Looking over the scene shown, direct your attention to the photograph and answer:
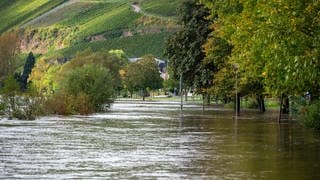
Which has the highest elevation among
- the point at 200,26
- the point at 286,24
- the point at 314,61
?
the point at 200,26

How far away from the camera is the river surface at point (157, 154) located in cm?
1823

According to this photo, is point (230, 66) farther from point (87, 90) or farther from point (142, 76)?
point (142, 76)

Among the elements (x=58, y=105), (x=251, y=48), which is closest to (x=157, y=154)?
(x=251, y=48)

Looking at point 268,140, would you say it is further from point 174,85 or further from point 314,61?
point 174,85

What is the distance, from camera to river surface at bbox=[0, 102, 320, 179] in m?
18.2

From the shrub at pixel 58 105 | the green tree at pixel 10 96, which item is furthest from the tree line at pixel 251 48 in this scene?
the green tree at pixel 10 96

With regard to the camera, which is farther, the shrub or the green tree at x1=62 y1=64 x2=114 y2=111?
Result: the green tree at x1=62 y1=64 x2=114 y2=111

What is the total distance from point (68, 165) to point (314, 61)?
745cm

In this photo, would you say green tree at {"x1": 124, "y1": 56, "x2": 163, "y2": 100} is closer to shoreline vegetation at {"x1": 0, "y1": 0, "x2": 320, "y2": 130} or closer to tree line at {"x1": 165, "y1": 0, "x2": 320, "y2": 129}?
shoreline vegetation at {"x1": 0, "y1": 0, "x2": 320, "y2": 130}

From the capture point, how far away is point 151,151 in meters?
24.2

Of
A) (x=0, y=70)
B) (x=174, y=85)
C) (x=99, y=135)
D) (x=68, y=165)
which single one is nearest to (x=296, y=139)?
(x=99, y=135)

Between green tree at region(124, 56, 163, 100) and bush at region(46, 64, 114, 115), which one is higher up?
green tree at region(124, 56, 163, 100)

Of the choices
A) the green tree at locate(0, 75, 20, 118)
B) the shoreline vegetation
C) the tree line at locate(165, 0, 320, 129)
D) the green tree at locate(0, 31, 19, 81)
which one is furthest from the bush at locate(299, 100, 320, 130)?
the green tree at locate(0, 31, 19, 81)

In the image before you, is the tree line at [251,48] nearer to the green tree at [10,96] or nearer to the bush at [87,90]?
the bush at [87,90]
